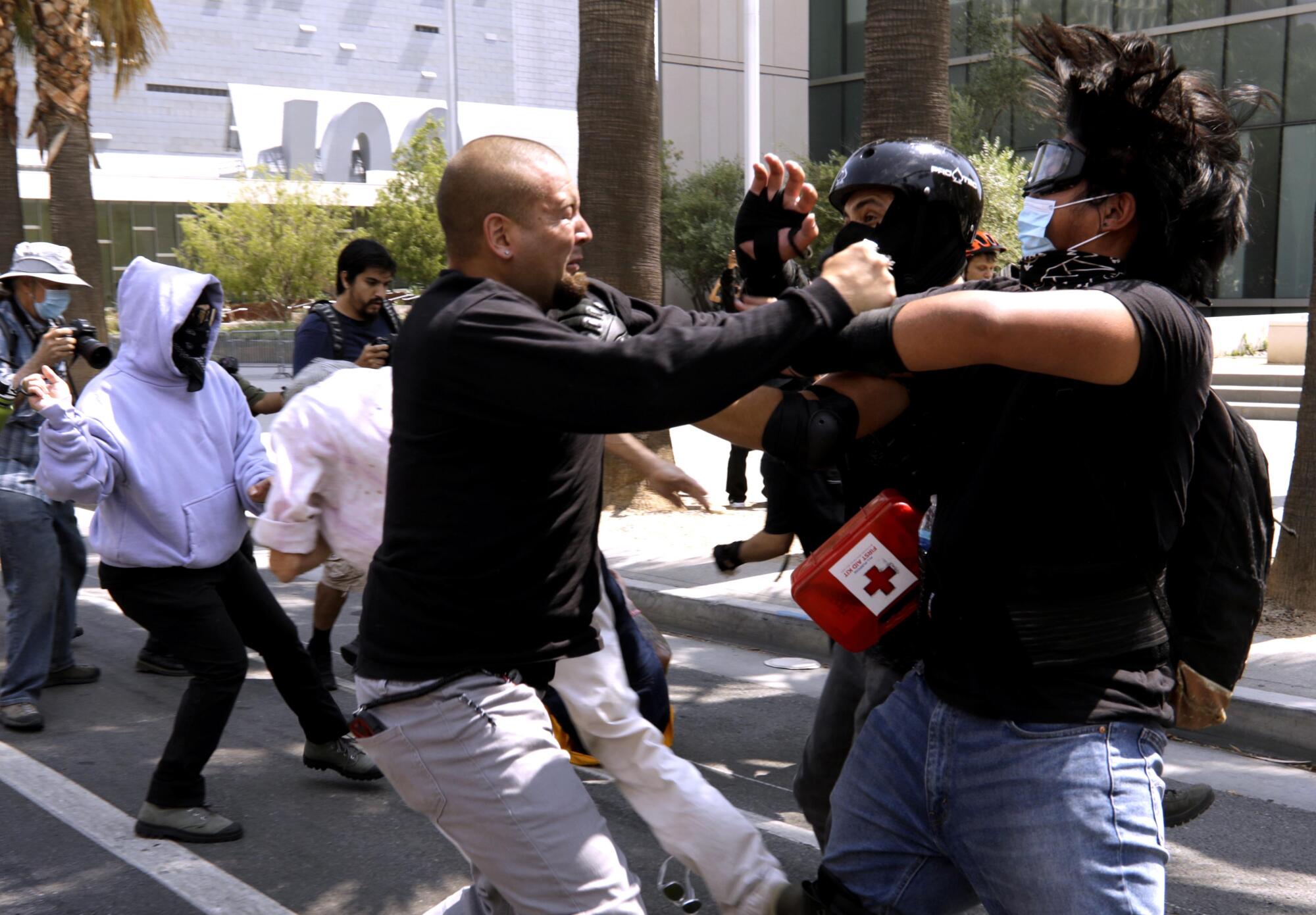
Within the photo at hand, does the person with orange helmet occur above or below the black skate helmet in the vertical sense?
below

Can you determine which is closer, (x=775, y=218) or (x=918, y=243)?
(x=775, y=218)

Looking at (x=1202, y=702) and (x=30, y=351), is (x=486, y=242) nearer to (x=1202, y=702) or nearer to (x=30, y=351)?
(x=1202, y=702)

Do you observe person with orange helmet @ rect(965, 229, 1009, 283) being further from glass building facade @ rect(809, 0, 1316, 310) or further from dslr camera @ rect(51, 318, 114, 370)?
glass building facade @ rect(809, 0, 1316, 310)

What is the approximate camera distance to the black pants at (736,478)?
1075 cm

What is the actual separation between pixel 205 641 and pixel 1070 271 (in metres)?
3.30

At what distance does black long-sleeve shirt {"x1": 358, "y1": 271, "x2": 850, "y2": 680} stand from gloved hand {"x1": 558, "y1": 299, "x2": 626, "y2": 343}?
0.08 meters

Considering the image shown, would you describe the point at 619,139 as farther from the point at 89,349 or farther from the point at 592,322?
the point at 592,322

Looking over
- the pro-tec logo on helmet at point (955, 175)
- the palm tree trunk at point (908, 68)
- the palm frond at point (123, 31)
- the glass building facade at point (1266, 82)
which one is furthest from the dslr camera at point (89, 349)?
the glass building facade at point (1266, 82)

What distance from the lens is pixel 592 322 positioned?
2439 millimetres

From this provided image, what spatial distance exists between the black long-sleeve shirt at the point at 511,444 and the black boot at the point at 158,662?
14.5 feet

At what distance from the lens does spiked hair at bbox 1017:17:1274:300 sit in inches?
81.4

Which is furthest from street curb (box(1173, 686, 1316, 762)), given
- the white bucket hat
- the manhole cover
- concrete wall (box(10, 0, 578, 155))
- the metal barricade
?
concrete wall (box(10, 0, 578, 155))

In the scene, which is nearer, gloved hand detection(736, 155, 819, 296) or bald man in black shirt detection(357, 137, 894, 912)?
bald man in black shirt detection(357, 137, 894, 912)

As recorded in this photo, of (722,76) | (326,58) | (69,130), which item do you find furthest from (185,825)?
(326,58)
